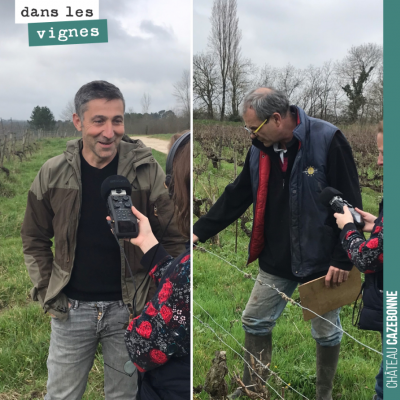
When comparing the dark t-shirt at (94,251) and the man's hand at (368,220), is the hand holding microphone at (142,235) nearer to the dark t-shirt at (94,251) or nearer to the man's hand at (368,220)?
the dark t-shirt at (94,251)

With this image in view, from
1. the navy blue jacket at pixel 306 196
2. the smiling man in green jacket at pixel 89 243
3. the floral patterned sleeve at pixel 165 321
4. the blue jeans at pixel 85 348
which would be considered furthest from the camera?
the navy blue jacket at pixel 306 196

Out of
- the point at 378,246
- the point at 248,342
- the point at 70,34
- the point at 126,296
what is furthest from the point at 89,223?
the point at 248,342

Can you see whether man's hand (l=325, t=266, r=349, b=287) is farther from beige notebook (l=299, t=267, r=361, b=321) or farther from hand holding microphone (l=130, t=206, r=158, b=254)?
hand holding microphone (l=130, t=206, r=158, b=254)

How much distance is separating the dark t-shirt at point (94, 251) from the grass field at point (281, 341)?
24.4 inches

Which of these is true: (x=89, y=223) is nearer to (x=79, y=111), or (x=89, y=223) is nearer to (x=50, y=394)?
(x=79, y=111)

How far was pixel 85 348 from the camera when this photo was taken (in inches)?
45.8

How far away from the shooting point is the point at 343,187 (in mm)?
1268

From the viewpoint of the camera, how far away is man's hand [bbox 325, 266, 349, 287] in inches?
52.0

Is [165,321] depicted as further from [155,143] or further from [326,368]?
[326,368]

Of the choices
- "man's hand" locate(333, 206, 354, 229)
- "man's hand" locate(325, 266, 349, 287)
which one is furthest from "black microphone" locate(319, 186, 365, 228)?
"man's hand" locate(325, 266, 349, 287)

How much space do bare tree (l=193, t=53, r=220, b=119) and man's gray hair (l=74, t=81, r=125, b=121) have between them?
55cm

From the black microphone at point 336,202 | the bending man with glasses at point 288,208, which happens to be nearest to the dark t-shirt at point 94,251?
the bending man with glasses at point 288,208

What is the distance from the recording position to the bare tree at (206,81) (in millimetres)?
1511

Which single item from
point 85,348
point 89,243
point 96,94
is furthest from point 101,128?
point 85,348
